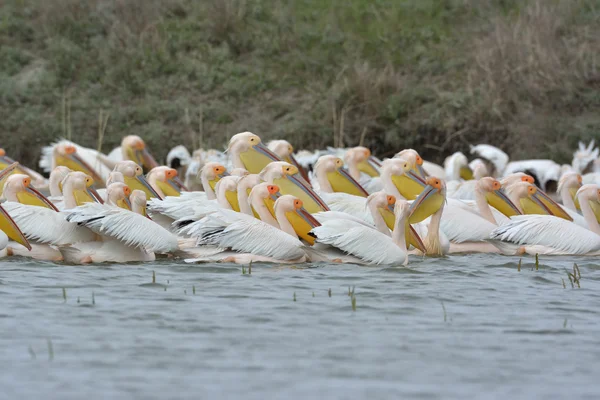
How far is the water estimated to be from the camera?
12.2 feet

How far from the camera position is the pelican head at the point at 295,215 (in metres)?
6.75

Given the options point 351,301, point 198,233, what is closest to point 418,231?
point 198,233

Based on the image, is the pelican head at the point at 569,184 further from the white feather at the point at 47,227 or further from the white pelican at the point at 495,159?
Answer: the white pelican at the point at 495,159

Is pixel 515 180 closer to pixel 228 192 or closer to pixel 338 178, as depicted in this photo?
pixel 338 178

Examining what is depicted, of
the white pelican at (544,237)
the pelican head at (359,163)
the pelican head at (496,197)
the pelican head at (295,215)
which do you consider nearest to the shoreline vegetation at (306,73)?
the pelican head at (359,163)

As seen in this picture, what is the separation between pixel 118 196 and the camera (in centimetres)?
702

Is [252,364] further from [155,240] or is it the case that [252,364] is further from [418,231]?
[418,231]

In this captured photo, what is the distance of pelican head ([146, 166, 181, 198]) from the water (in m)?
2.13

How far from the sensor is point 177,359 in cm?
403

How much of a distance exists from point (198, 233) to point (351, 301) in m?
1.39

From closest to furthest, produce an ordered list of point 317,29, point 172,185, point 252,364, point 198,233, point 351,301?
point 252,364, point 351,301, point 198,233, point 172,185, point 317,29

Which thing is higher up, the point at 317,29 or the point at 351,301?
the point at 317,29

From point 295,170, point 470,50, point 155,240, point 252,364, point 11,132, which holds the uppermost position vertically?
point 470,50

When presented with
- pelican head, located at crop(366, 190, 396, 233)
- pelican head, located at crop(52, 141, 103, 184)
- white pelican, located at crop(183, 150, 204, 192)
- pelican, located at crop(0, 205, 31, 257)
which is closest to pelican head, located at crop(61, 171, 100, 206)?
pelican, located at crop(0, 205, 31, 257)
